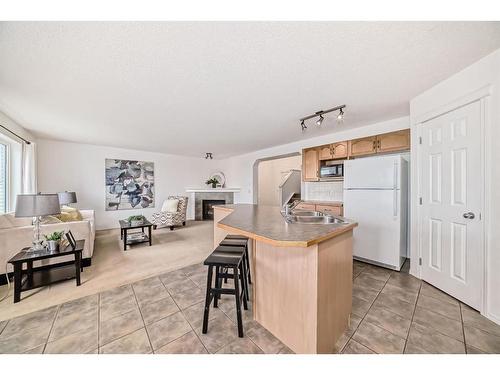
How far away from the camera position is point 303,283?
119cm

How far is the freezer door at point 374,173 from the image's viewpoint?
255 centimetres

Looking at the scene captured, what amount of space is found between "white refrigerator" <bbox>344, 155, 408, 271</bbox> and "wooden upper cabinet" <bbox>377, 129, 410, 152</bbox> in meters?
0.28

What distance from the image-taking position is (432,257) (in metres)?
2.15

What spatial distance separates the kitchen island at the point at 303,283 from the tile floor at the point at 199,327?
0.16 m

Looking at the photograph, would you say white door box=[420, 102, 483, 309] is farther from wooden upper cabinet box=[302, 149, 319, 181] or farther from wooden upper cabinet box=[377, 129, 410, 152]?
wooden upper cabinet box=[302, 149, 319, 181]

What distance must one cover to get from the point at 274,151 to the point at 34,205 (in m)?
4.51

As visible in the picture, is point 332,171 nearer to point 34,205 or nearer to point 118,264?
point 118,264

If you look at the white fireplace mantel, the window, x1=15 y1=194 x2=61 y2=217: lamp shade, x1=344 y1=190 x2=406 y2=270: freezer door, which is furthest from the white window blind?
→ x1=344 y1=190 x2=406 y2=270: freezer door

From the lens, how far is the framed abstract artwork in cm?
513

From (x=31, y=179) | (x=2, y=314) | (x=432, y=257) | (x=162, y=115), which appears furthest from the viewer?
(x=31, y=179)

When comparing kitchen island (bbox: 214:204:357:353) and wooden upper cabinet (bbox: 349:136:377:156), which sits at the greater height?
wooden upper cabinet (bbox: 349:136:377:156)
